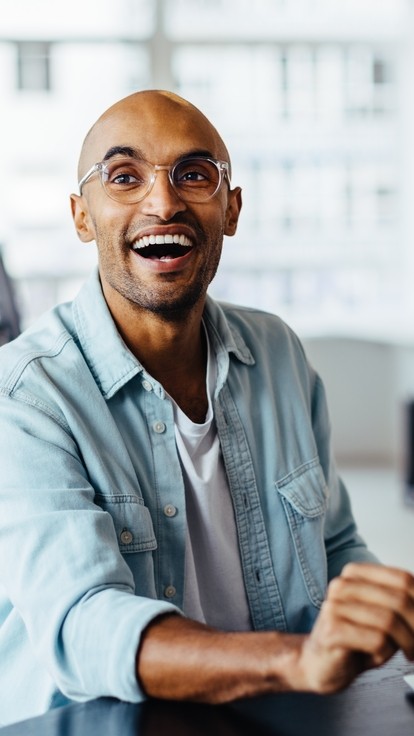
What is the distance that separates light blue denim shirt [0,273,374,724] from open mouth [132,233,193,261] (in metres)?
0.09

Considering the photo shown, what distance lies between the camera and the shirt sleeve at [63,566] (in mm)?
935

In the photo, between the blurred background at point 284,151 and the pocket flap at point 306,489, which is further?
the blurred background at point 284,151

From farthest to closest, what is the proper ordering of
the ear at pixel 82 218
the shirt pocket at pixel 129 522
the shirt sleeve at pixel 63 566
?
the ear at pixel 82 218, the shirt pocket at pixel 129 522, the shirt sleeve at pixel 63 566

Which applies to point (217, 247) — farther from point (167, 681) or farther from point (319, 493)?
point (167, 681)

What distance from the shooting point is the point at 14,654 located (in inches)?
46.1

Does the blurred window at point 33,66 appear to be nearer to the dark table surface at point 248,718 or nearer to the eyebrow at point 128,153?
the eyebrow at point 128,153

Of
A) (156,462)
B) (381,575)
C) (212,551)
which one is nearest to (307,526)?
(212,551)

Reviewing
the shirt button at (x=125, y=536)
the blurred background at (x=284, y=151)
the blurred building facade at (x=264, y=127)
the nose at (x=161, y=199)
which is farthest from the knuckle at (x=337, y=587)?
the blurred building facade at (x=264, y=127)

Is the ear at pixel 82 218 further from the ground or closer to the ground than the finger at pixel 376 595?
further from the ground

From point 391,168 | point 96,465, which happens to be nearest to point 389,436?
point 391,168

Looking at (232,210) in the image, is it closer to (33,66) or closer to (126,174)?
(126,174)

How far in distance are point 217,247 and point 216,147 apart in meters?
0.14

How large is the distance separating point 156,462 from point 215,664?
16.0 inches

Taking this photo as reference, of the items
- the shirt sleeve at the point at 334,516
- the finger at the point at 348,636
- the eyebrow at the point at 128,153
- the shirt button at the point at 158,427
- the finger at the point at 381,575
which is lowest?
the shirt sleeve at the point at 334,516
